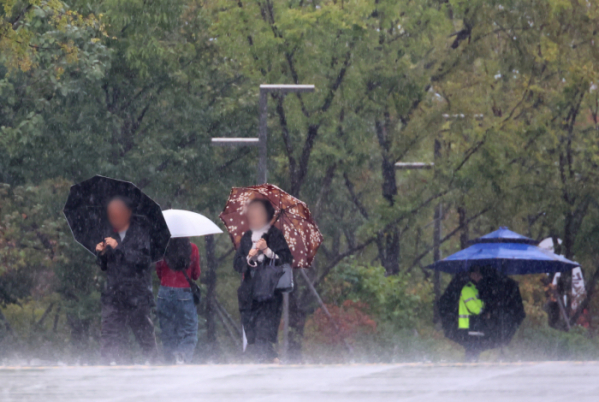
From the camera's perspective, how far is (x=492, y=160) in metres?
16.9

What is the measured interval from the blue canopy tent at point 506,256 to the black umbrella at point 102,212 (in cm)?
588

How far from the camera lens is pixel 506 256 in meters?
11.5

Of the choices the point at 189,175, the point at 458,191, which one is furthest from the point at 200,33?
the point at 458,191

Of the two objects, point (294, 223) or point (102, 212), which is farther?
point (294, 223)

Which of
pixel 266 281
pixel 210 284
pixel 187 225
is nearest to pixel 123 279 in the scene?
pixel 266 281

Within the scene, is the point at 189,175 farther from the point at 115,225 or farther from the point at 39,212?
the point at 115,225

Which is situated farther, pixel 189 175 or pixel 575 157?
pixel 189 175

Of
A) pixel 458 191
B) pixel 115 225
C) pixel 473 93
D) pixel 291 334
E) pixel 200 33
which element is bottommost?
pixel 291 334

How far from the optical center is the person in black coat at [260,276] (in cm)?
679

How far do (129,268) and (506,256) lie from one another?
21.1 feet

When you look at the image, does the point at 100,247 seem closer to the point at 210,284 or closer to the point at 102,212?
the point at 102,212

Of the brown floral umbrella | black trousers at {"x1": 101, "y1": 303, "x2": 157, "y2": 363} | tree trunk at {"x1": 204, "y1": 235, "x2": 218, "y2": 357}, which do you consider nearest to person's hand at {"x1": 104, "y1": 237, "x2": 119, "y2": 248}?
black trousers at {"x1": 101, "y1": 303, "x2": 157, "y2": 363}

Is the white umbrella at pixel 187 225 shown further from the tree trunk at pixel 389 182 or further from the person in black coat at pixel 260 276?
the tree trunk at pixel 389 182

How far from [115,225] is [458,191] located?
11746 mm
